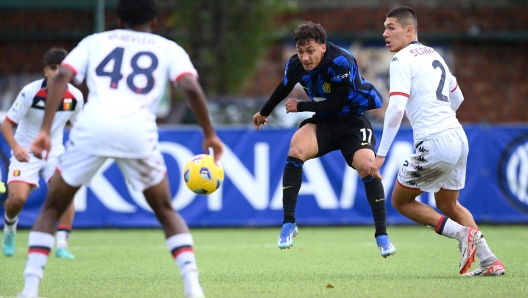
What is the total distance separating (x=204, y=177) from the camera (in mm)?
6602

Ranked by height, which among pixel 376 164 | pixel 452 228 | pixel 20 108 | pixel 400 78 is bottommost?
pixel 452 228

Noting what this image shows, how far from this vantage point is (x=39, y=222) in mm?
5613

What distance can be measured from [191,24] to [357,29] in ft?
15.5

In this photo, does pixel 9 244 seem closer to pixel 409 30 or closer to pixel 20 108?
pixel 20 108

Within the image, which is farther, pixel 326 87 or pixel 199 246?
pixel 199 246

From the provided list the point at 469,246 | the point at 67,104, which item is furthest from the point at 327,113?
the point at 67,104

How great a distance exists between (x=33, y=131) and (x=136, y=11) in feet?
15.5

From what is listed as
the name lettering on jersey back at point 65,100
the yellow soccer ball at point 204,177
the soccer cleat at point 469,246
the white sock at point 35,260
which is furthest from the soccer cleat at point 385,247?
the name lettering on jersey back at point 65,100

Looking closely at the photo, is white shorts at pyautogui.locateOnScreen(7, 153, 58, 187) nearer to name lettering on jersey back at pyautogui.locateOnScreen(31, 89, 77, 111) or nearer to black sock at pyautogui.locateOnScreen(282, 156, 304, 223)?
name lettering on jersey back at pyautogui.locateOnScreen(31, 89, 77, 111)

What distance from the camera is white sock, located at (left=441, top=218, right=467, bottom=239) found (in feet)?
24.5

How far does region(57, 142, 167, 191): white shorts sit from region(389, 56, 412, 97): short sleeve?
97.9 inches

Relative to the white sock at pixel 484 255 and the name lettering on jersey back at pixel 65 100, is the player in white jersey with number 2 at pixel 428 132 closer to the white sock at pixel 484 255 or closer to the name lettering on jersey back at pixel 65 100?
the white sock at pixel 484 255

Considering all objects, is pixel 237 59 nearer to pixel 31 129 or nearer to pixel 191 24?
pixel 191 24

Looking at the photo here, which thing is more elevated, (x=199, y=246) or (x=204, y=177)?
(x=204, y=177)
